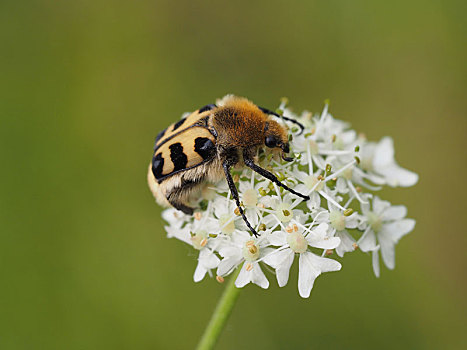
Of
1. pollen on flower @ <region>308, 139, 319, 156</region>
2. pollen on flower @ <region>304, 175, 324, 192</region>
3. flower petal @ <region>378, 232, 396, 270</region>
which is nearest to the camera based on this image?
pollen on flower @ <region>304, 175, 324, 192</region>

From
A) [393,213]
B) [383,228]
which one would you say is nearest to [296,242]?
[383,228]

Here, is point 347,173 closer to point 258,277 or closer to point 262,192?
point 262,192

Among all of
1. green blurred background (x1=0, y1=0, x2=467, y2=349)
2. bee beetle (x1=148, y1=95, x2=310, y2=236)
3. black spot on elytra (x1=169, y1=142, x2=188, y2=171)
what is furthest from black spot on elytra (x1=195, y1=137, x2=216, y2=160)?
green blurred background (x1=0, y1=0, x2=467, y2=349)

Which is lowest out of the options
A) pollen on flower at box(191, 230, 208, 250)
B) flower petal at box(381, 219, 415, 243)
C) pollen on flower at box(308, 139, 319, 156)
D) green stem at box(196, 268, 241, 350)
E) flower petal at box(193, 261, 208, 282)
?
green stem at box(196, 268, 241, 350)

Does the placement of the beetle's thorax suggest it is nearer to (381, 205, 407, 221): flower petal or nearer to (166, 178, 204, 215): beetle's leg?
(166, 178, 204, 215): beetle's leg

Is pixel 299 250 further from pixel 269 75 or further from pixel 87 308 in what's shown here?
pixel 269 75

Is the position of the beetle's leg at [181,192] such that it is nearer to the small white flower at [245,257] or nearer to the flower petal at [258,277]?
the small white flower at [245,257]
